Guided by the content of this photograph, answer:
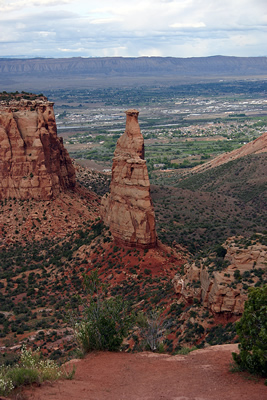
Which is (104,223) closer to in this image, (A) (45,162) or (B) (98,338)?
(A) (45,162)

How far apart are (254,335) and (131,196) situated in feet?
68.3

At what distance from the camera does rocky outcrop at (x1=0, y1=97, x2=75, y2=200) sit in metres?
50.8

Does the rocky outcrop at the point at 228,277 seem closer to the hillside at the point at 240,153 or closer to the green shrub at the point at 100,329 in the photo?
the green shrub at the point at 100,329

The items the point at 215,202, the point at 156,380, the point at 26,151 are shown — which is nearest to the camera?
the point at 156,380

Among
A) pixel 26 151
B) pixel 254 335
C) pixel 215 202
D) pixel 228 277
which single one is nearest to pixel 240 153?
pixel 215 202

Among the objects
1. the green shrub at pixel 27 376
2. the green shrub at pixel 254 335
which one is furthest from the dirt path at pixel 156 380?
the green shrub at pixel 254 335

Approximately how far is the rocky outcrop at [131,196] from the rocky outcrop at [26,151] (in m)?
11.5

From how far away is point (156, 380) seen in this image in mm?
19312

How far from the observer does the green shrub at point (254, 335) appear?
62.0 feet

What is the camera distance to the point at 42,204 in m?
50.7

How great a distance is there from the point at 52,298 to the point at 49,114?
20350 millimetres

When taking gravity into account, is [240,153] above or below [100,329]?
below

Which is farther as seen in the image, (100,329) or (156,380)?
(100,329)

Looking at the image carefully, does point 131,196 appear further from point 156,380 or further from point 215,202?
point 215,202
